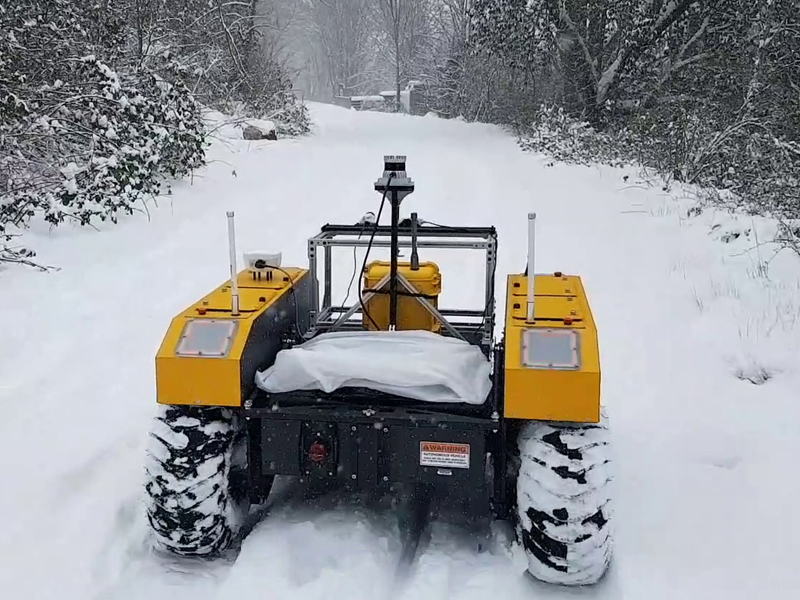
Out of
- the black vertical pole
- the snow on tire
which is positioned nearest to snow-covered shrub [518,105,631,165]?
the black vertical pole

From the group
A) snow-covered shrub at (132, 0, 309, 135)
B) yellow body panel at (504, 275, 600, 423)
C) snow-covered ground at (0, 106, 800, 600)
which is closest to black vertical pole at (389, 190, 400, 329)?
yellow body panel at (504, 275, 600, 423)

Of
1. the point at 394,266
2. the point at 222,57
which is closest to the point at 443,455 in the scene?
the point at 394,266

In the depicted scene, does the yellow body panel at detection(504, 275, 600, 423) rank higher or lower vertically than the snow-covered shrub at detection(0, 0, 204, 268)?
lower

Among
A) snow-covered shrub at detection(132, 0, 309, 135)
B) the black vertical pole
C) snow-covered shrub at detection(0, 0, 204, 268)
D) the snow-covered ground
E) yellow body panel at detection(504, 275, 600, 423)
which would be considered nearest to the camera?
yellow body panel at detection(504, 275, 600, 423)

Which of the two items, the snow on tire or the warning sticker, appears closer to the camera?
the snow on tire

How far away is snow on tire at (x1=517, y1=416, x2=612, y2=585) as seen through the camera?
289 centimetres

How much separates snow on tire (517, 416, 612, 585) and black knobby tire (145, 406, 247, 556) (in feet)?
3.69

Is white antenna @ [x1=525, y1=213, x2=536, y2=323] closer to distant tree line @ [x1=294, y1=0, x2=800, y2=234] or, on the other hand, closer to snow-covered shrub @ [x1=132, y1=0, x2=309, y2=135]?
distant tree line @ [x1=294, y1=0, x2=800, y2=234]

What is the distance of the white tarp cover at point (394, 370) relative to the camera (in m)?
3.14

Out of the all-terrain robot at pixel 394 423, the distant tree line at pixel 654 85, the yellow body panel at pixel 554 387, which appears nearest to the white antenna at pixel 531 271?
the all-terrain robot at pixel 394 423

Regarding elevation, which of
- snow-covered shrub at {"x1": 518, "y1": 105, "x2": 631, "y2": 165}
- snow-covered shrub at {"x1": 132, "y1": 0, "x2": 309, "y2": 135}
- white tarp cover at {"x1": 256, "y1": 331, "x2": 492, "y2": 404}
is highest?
snow-covered shrub at {"x1": 132, "y1": 0, "x2": 309, "y2": 135}

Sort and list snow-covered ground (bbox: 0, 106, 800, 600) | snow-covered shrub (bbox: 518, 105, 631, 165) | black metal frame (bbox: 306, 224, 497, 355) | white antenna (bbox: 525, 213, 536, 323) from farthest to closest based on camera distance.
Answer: snow-covered shrub (bbox: 518, 105, 631, 165) → black metal frame (bbox: 306, 224, 497, 355) → snow-covered ground (bbox: 0, 106, 800, 600) → white antenna (bbox: 525, 213, 536, 323)

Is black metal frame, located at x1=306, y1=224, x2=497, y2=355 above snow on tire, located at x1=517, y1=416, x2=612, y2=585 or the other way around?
above

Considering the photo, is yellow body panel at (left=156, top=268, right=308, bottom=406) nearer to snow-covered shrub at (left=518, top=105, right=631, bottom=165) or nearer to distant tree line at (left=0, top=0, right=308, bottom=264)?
distant tree line at (left=0, top=0, right=308, bottom=264)
